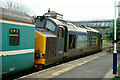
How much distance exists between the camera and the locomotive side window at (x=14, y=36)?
23.4 feet

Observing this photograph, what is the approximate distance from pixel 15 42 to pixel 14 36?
25cm

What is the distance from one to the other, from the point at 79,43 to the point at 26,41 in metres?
7.07

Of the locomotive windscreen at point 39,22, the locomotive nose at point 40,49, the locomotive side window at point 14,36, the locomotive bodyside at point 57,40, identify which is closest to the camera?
the locomotive side window at point 14,36

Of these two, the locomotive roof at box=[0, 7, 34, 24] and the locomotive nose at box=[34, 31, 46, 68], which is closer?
the locomotive roof at box=[0, 7, 34, 24]

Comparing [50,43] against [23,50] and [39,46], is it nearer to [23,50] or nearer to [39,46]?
[39,46]

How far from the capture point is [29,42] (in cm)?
831

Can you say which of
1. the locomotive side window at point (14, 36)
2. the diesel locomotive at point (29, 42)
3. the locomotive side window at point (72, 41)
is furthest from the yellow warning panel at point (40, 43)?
the locomotive side window at point (72, 41)

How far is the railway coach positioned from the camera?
6.83 m

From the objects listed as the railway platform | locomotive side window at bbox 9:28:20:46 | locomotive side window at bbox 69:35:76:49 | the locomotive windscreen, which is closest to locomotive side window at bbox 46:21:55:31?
the locomotive windscreen

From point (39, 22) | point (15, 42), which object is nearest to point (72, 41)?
point (39, 22)

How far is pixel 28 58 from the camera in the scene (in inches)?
325

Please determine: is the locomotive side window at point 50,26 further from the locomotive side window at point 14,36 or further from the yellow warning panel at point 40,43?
the locomotive side window at point 14,36

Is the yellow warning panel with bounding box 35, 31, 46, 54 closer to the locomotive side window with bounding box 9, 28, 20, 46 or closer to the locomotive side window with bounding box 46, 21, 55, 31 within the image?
the locomotive side window with bounding box 46, 21, 55, 31

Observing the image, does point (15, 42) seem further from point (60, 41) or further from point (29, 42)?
point (60, 41)
